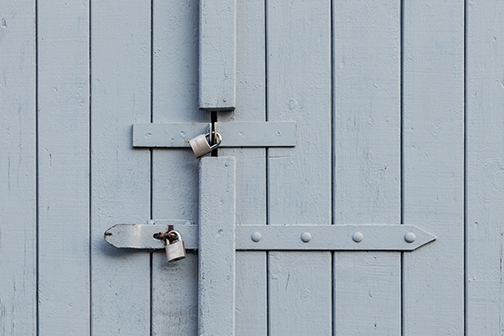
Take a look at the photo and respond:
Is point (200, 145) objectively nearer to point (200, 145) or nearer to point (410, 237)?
point (200, 145)

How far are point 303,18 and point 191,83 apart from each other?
264 millimetres

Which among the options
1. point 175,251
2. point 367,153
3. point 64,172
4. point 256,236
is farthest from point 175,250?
point 367,153

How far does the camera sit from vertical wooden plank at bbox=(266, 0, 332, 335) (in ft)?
2.94

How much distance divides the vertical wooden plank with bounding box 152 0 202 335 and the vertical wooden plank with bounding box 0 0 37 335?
26 centimetres

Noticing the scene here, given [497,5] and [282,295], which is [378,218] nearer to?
[282,295]

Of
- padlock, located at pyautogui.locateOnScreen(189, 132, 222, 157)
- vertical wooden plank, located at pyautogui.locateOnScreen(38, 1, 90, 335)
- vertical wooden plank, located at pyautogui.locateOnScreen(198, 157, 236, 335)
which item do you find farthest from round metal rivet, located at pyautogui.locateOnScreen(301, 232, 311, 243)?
vertical wooden plank, located at pyautogui.locateOnScreen(38, 1, 90, 335)

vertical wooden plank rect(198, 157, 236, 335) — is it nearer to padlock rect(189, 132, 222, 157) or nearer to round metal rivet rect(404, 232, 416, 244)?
padlock rect(189, 132, 222, 157)

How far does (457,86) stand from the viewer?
0.89m

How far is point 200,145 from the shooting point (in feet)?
2.80

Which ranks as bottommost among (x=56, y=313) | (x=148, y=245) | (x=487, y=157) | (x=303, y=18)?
(x=56, y=313)

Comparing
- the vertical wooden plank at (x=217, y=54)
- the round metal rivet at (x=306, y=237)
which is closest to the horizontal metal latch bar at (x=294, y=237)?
the round metal rivet at (x=306, y=237)

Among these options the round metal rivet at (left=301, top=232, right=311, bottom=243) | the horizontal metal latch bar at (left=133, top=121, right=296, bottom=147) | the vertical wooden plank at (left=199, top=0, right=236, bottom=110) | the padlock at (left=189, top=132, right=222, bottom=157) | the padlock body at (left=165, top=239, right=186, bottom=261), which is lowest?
the padlock body at (left=165, top=239, right=186, bottom=261)

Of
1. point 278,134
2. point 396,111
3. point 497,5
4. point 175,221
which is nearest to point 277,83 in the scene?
point 278,134

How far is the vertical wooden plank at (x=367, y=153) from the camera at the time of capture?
89cm
